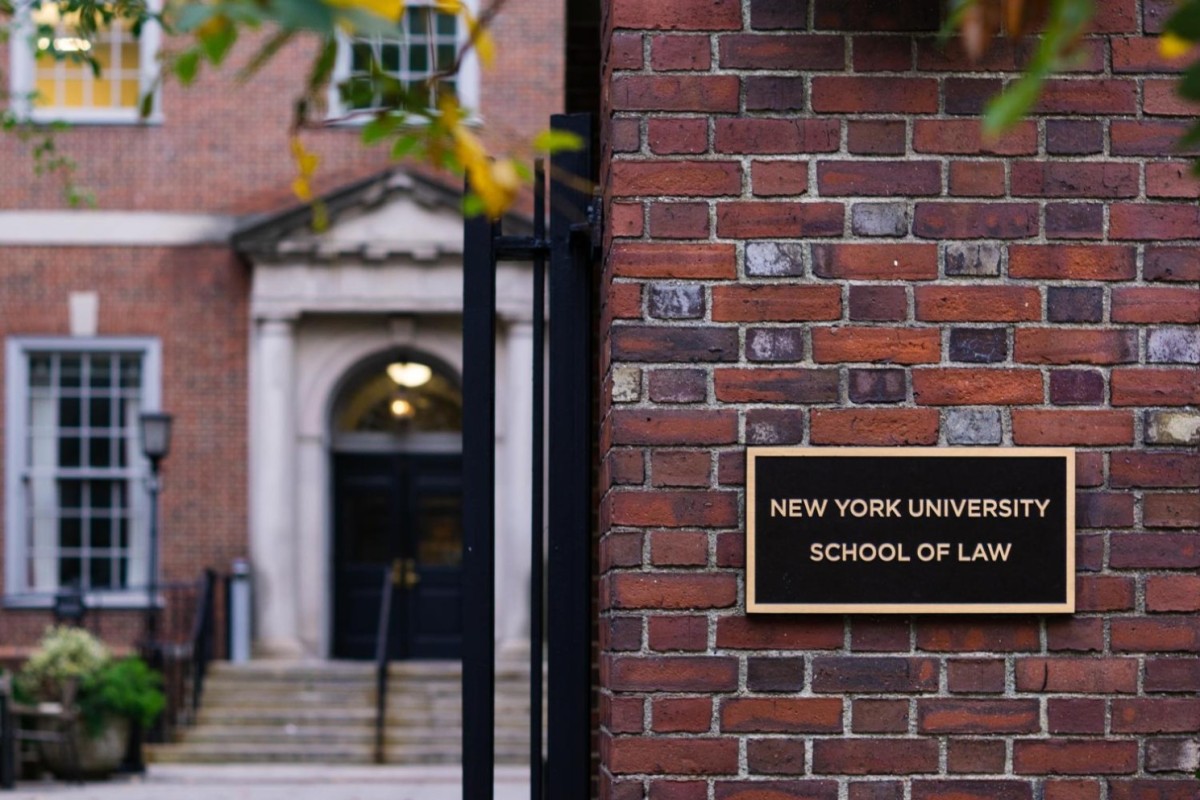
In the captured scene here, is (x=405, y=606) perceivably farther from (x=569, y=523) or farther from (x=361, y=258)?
(x=569, y=523)

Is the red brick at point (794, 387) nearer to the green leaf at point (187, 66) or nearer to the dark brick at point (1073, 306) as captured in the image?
the dark brick at point (1073, 306)

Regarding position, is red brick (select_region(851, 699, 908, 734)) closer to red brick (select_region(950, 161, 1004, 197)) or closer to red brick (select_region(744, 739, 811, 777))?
red brick (select_region(744, 739, 811, 777))

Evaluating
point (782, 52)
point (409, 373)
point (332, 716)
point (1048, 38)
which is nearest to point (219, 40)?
point (1048, 38)

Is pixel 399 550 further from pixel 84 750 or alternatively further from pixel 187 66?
pixel 187 66

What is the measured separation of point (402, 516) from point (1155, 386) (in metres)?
17.7

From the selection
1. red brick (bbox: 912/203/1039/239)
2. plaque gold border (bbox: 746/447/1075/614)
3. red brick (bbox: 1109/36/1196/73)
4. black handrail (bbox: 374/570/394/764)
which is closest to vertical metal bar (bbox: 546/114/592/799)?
plaque gold border (bbox: 746/447/1075/614)

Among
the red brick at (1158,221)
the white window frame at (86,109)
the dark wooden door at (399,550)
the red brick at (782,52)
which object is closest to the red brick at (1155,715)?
the red brick at (1158,221)

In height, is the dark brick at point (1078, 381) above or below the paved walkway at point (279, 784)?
above

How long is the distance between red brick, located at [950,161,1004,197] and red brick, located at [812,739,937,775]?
95 cm

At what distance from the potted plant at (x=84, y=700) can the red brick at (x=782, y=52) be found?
1423 centimetres

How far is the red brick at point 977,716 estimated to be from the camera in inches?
129

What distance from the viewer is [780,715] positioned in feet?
10.7

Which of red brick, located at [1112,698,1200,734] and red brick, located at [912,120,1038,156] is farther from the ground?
red brick, located at [912,120,1038,156]

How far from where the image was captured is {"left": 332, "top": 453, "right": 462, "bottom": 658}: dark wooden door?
20.6 meters
